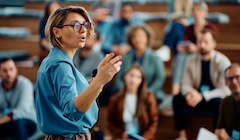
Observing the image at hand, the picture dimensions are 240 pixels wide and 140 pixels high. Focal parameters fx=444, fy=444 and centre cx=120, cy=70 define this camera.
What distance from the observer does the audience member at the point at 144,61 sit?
2.94 meters

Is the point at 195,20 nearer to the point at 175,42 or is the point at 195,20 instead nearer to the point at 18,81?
the point at 175,42

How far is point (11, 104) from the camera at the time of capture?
2.67 meters

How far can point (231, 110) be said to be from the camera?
2.04 m

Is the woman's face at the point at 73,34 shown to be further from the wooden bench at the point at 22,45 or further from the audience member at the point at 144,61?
the wooden bench at the point at 22,45

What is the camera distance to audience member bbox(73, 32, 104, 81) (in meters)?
3.03

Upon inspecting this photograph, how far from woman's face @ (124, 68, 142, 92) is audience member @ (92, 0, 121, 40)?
998mm

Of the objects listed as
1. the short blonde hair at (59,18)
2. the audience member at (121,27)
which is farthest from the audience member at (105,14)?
the short blonde hair at (59,18)

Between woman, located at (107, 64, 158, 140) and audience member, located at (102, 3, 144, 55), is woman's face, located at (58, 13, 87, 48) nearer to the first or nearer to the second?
woman, located at (107, 64, 158, 140)

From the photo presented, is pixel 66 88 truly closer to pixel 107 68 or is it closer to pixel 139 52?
pixel 107 68

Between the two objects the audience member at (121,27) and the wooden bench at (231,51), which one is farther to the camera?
the audience member at (121,27)

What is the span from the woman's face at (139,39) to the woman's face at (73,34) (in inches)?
70.9

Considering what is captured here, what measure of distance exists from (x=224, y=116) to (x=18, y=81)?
1.27 metres

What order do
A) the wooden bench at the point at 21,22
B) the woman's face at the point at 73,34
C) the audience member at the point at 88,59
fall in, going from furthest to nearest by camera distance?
the wooden bench at the point at 21,22 < the audience member at the point at 88,59 < the woman's face at the point at 73,34

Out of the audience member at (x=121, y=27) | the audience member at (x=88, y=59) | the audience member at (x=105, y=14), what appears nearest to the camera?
the audience member at (x=88, y=59)
